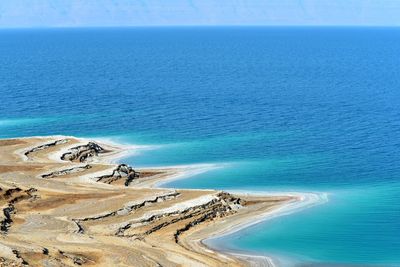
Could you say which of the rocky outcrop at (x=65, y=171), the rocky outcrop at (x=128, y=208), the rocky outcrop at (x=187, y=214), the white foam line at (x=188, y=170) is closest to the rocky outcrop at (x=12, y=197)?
the rocky outcrop at (x=128, y=208)

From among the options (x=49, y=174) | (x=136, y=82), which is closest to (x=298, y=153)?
(x=49, y=174)

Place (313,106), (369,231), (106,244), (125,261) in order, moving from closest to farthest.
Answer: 1. (125,261)
2. (106,244)
3. (369,231)
4. (313,106)

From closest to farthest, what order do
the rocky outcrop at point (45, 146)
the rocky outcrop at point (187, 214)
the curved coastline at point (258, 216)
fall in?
the curved coastline at point (258, 216), the rocky outcrop at point (187, 214), the rocky outcrop at point (45, 146)

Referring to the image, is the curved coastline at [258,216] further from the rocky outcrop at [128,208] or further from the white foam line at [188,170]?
the rocky outcrop at [128,208]

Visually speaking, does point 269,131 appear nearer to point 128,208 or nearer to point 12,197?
point 128,208

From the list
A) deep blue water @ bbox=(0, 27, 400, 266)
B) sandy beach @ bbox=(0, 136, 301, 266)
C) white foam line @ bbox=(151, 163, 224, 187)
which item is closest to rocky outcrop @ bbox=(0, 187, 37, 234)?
sandy beach @ bbox=(0, 136, 301, 266)

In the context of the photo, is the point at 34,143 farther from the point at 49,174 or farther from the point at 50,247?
the point at 50,247
